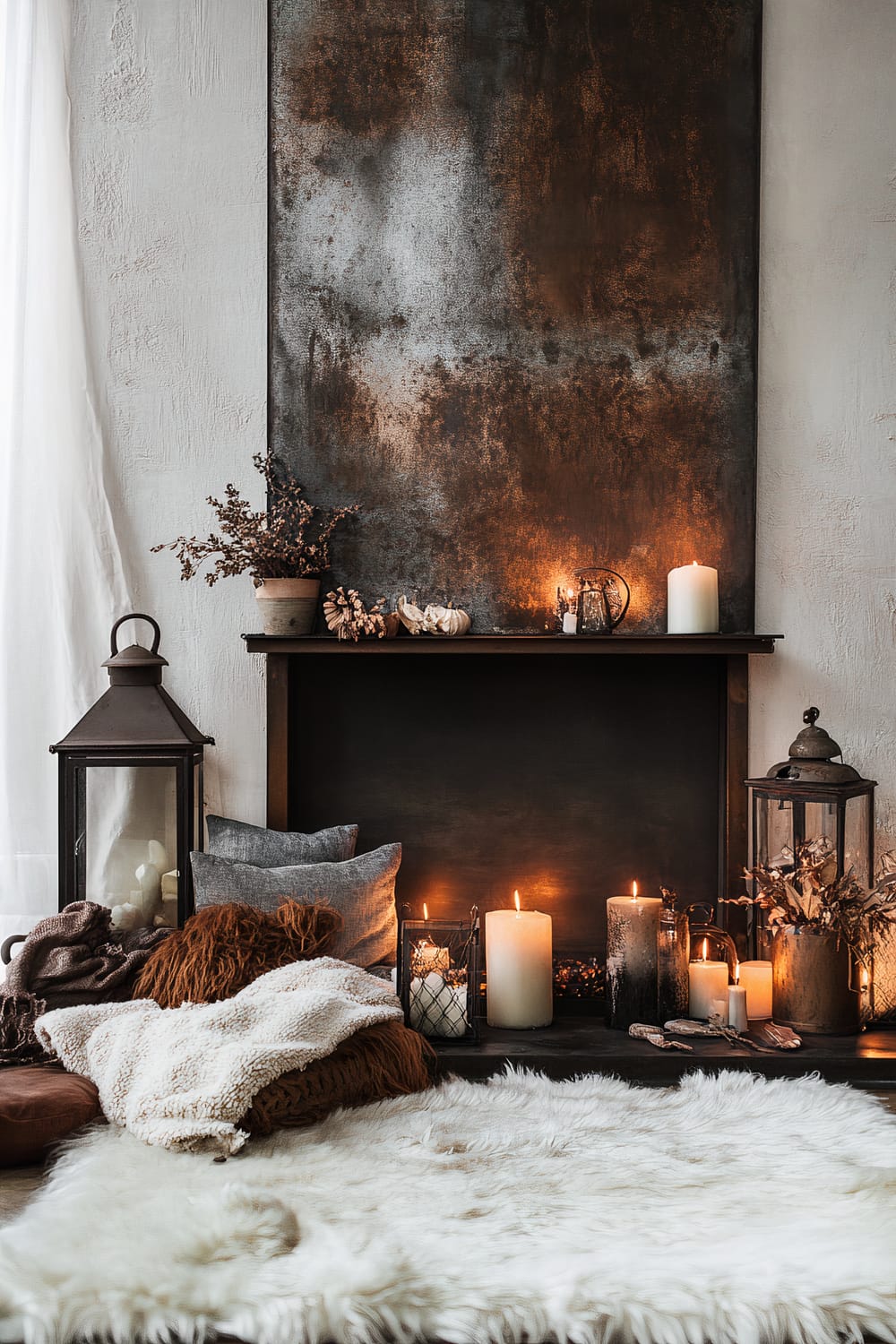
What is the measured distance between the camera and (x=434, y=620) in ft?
7.83

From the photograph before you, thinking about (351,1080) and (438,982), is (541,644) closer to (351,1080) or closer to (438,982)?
(438,982)

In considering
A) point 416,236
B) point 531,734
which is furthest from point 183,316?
point 531,734

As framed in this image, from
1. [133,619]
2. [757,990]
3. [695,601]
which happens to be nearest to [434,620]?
A: [695,601]

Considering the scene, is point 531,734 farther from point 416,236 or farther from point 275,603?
point 416,236

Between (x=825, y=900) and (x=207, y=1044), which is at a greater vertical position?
(x=825, y=900)

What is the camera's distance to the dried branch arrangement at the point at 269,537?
242cm

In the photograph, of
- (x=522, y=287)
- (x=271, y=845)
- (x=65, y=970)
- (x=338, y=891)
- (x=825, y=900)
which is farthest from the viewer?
(x=522, y=287)

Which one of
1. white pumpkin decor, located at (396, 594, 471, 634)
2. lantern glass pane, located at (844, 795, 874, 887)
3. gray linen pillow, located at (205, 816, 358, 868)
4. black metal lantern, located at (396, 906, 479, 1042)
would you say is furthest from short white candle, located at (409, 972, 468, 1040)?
lantern glass pane, located at (844, 795, 874, 887)

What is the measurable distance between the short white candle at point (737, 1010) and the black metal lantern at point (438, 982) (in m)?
0.52

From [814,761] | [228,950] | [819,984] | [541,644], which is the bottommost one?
[819,984]

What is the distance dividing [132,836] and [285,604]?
24.1 inches

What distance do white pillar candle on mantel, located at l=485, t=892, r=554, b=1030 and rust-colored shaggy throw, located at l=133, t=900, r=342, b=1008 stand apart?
332 mm

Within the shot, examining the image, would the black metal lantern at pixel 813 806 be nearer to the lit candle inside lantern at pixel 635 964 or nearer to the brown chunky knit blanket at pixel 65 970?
the lit candle inside lantern at pixel 635 964

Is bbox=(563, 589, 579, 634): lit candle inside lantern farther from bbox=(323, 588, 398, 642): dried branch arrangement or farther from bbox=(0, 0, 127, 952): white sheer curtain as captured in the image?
bbox=(0, 0, 127, 952): white sheer curtain
